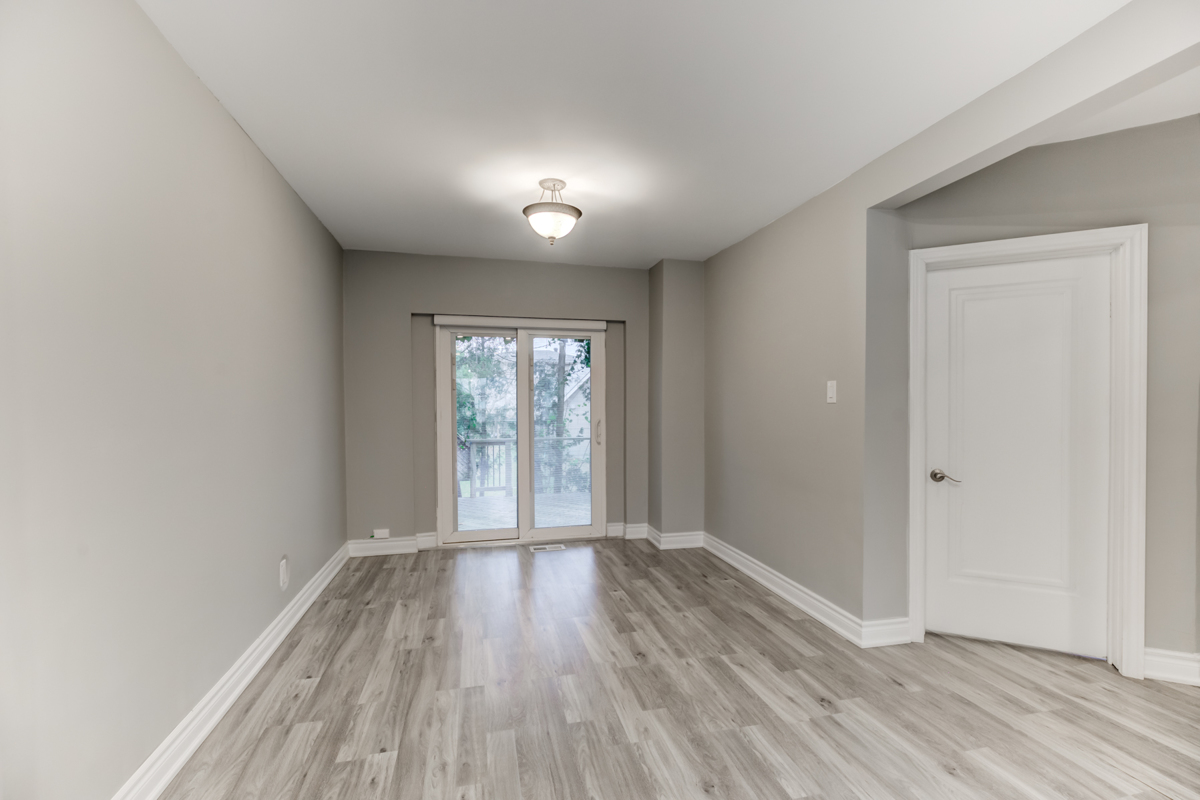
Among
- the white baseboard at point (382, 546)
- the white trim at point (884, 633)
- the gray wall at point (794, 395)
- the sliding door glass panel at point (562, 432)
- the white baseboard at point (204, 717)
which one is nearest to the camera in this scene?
the white baseboard at point (204, 717)

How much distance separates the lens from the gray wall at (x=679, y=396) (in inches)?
183

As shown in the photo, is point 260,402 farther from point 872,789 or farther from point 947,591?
point 947,591

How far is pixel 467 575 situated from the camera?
12.9 feet

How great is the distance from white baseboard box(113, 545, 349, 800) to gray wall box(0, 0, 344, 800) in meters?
0.05

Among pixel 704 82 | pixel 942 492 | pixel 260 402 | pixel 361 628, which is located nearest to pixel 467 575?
pixel 361 628

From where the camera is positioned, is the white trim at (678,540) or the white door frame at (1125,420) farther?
the white trim at (678,540)

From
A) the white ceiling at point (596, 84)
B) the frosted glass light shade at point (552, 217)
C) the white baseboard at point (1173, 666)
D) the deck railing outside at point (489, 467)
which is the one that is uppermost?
the white ceiling at point (596, 84)

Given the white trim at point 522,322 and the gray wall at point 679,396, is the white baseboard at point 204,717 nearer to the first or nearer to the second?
the white trim at point 522,322

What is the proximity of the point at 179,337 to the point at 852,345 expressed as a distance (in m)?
3.04

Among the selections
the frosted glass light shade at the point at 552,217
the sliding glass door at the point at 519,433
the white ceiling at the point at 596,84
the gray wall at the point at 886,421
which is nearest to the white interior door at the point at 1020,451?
the gray wall at the point at 886,421

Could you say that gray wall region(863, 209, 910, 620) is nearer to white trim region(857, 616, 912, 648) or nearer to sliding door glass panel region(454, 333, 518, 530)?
white trim region(857, 616, 912, 648)

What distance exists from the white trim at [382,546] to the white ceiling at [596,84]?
8.70ft

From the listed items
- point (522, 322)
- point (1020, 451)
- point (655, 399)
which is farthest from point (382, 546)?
point (1020, 451)

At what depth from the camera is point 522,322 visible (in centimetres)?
477
